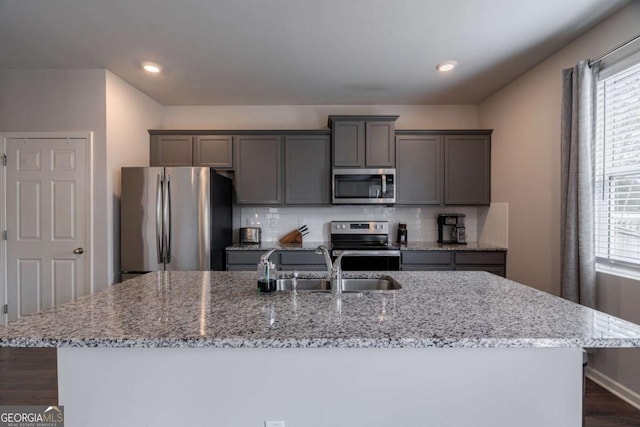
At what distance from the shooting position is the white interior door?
2.98m

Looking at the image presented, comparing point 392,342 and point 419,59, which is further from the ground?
point 419,59

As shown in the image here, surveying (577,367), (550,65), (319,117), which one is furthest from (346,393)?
(319,117)

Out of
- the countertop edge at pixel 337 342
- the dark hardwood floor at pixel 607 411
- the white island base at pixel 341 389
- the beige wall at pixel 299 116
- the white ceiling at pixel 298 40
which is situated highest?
the white ceiling at pixel 298 40

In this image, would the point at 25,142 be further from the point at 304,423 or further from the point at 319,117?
the point at 304,423

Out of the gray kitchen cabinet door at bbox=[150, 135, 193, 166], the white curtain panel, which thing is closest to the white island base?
the white curtain panel

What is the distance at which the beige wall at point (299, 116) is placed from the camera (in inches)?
155

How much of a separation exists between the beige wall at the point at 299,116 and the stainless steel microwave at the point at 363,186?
0.80 metres

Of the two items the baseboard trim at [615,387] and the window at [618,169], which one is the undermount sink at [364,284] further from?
the baseboard trim at [615,387]

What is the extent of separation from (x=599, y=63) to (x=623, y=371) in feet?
6.92

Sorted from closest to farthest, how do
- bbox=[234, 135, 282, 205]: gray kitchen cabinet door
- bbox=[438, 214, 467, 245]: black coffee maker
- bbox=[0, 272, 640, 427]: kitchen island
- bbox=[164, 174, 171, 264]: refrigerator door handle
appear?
bbox=[0, 272, 640, 427]: kitchen island → bbox=[164, 174, 171, 264]: refrigerator door handle → bbox=[234, 135, 282, 205]: gray kitchen cabinet door → bbox=[438, 214, 467, 245]: black coffee maker

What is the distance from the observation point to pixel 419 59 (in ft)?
8.97

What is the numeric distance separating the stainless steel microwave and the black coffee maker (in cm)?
75

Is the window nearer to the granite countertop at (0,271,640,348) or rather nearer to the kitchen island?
the granite countertop at (0,271,640,348)

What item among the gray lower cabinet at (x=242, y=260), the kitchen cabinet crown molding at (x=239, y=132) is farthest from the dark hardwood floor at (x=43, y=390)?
the kitchen cabinet crown molding at (x=239, y=132)
